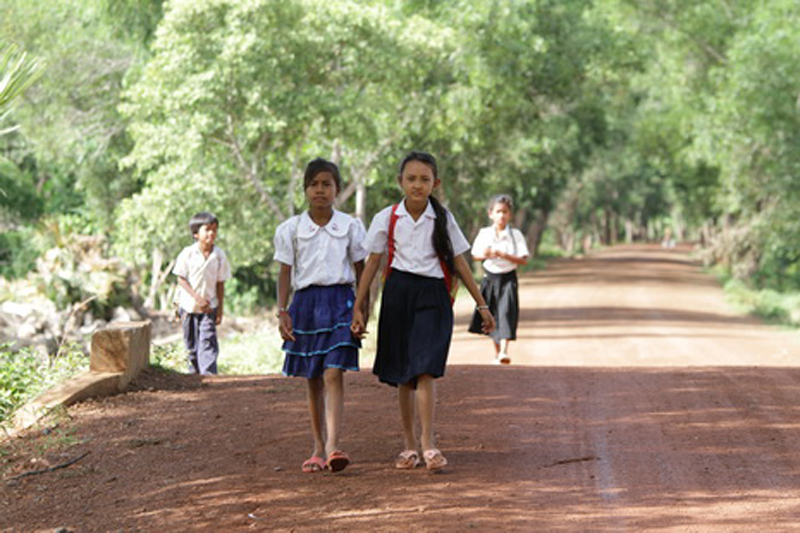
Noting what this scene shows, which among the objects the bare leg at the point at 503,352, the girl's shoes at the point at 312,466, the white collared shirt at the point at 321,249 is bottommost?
the bare leg at the point at 503,352

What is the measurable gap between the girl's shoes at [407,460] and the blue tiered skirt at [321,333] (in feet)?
1.96

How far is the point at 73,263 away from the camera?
77.9ft

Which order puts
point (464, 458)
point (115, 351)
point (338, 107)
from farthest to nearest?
point (338, 107) < point (115, 351) < point (464, 458)

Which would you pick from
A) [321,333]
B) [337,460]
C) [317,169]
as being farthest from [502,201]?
[337,460]

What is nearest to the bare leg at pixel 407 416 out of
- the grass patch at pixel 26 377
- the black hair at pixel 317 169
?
the black hair at pixel 317 169

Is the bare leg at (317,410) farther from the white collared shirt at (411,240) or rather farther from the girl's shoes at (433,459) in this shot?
the white collared shirt at (411,240)

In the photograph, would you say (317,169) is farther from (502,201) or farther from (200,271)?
(502,201)

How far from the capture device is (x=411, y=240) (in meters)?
7.10

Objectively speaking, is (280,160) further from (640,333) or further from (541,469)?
(541,469)

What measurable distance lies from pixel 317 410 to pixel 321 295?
2.37 ft

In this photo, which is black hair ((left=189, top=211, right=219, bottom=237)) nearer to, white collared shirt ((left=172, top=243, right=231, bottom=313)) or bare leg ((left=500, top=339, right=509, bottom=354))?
white collared shirt ((left=172, top=243, right=231, bottom=313))

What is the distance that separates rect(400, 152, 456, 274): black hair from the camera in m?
7.08

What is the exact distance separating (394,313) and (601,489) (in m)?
1.57

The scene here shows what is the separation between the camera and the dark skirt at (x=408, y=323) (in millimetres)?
7043
